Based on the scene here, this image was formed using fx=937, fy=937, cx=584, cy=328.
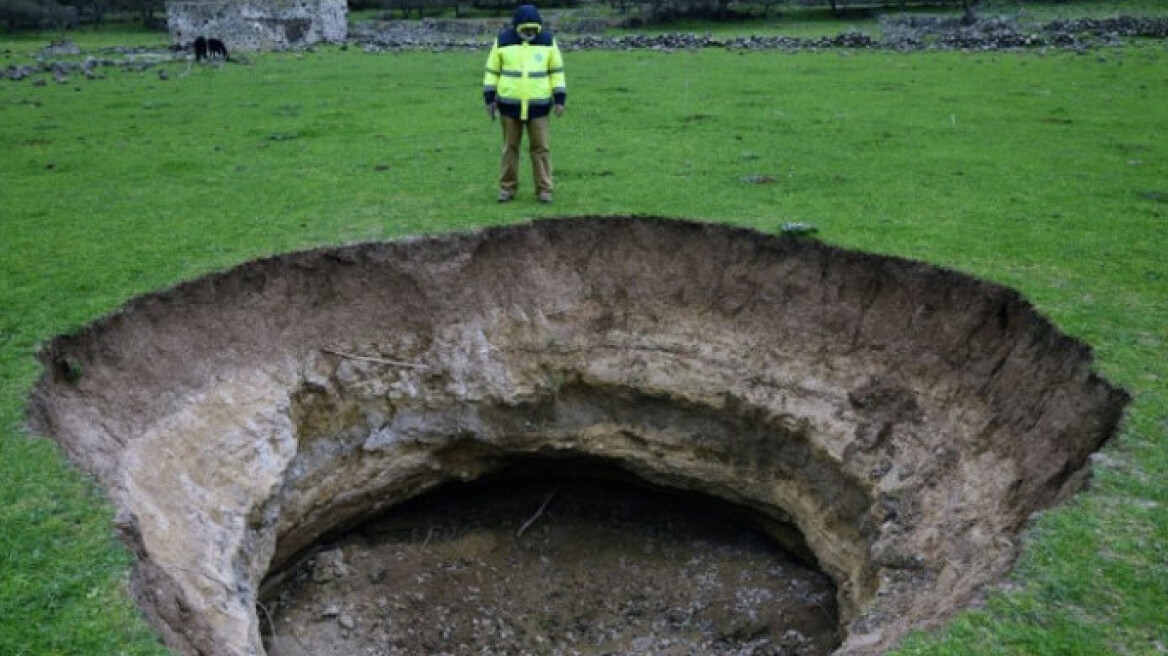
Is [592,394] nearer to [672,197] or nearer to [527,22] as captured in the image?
[672,197]

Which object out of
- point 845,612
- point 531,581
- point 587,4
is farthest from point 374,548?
point 587,4

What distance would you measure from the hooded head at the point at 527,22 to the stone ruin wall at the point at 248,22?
31752mm

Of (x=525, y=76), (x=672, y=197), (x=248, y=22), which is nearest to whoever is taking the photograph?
(x=525, y=76)

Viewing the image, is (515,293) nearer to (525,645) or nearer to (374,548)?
(374,548)

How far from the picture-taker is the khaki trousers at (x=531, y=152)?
12284mm

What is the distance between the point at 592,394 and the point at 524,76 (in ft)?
13.4

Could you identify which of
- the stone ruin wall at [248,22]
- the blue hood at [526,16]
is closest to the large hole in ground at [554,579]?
the blue hood at [526,16]

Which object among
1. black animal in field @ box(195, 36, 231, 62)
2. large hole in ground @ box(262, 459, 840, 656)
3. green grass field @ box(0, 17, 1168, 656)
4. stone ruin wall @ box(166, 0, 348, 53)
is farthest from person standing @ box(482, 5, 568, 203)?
stone ruin wall @ box(166, 0, 348, 53)

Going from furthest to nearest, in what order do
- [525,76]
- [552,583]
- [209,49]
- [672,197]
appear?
[209,49], [672,197], [525,76], [552,583]

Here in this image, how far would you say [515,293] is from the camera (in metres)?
11.7

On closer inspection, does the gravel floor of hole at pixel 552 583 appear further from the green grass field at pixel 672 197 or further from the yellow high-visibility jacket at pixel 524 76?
the yellow high-visibility jacket at pixel 524 76

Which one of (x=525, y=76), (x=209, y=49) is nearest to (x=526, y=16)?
(x=525, y=76)

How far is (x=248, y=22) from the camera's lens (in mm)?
40406

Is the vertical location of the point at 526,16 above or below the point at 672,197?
above
